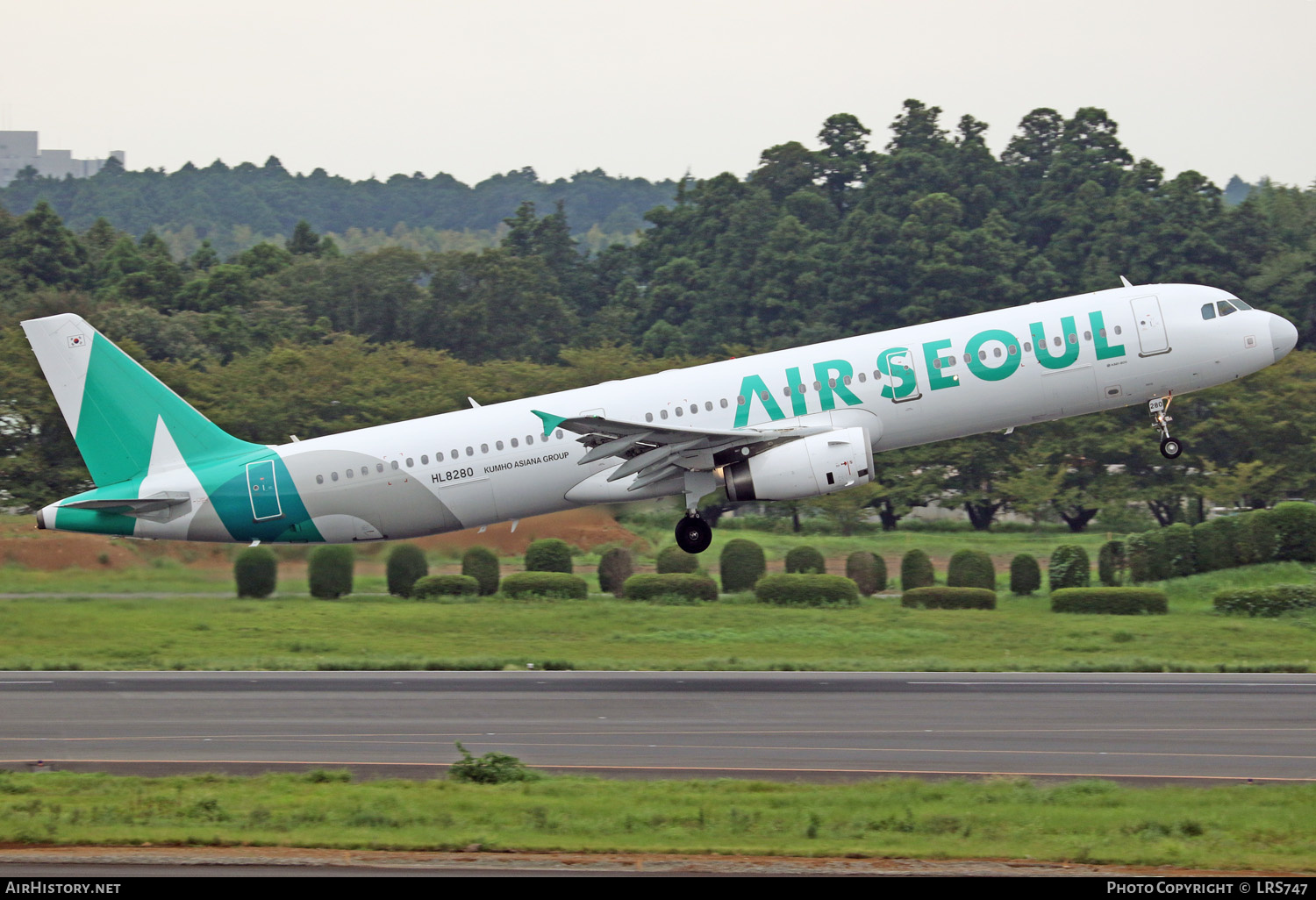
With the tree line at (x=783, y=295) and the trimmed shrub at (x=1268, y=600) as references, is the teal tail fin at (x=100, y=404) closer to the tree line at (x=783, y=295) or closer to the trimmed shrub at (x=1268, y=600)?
the tree line at (x=783, y=295)

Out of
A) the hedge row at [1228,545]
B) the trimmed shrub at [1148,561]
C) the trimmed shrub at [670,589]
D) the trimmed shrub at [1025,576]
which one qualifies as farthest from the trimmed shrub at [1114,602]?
the trimmed shrub at [670,589]

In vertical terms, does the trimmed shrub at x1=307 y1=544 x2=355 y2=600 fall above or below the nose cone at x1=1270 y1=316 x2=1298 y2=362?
below

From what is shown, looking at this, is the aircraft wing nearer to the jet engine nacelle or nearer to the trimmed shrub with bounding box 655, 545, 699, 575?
the jet engine nacelle

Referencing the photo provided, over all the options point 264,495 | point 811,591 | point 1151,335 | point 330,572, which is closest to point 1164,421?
point 1151,335

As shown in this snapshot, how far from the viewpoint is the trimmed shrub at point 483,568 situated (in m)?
48.6

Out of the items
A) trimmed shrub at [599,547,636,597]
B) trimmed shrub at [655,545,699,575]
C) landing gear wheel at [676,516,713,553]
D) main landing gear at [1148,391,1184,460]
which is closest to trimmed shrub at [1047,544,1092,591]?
trimmed shrub at [655,545,699,575]

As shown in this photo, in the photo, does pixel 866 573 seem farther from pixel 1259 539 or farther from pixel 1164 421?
pixel 1164 421

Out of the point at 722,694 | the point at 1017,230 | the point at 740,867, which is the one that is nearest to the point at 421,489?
the point at 722,694

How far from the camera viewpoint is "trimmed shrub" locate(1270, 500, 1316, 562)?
5275cm

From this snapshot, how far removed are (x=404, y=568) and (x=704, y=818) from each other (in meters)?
28.2

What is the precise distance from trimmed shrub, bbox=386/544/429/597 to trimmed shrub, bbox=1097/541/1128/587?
24.6 meters

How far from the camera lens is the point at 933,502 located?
2933 inches

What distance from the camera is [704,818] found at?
19688 millimetres

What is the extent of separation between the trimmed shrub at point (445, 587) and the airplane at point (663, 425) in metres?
12.0
